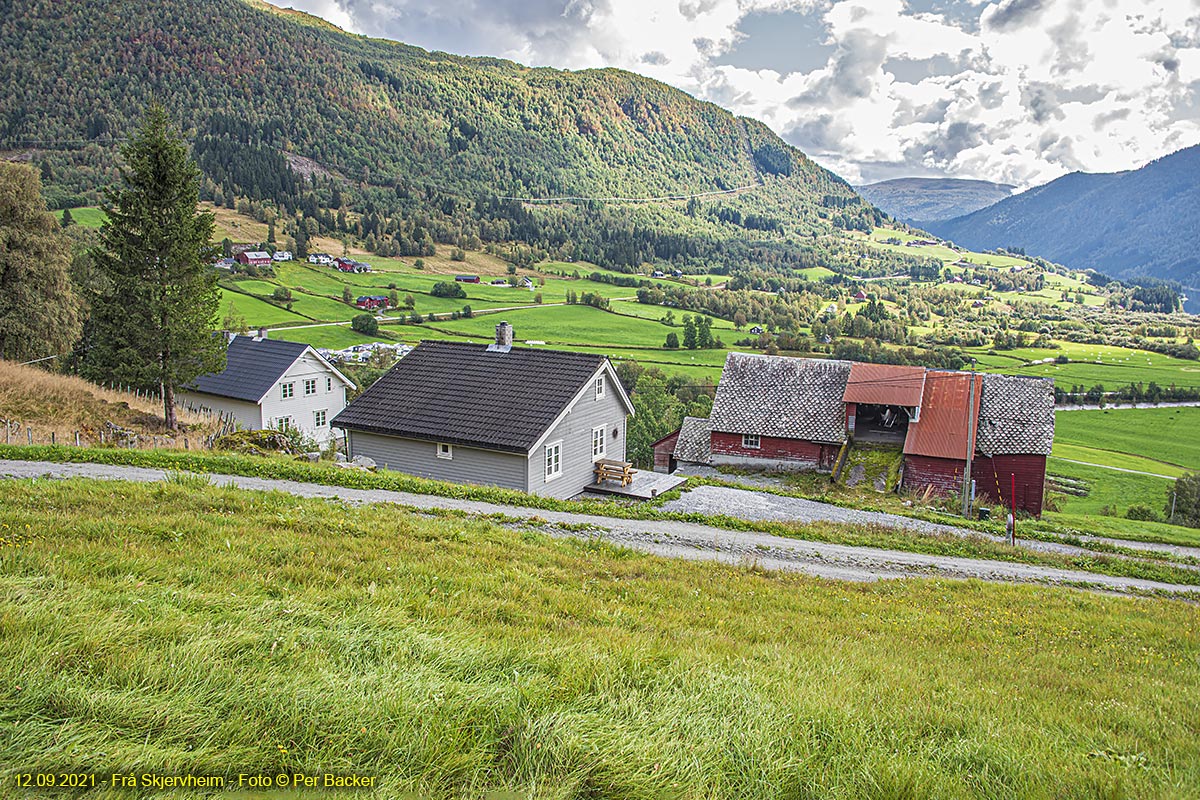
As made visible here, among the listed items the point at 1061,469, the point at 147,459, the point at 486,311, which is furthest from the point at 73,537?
the point at 486,311

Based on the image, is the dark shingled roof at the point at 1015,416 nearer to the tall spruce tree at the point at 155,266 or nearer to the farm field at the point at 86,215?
the tall spruce tree at the point at 155,266

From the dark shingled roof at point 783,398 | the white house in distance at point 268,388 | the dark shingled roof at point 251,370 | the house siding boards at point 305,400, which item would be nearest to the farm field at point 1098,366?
the dark shingled roof at point 783,398

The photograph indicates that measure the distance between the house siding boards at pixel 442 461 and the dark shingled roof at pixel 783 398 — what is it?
61.4 ft

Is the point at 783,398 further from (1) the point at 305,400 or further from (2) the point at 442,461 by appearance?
(1) the point at 305,400

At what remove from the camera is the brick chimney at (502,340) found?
28938 mm

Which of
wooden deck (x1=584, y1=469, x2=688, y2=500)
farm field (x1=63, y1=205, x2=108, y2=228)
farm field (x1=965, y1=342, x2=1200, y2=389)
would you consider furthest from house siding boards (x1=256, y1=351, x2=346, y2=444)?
farm field (x1=63, y1=205, x2=108, y2=228)

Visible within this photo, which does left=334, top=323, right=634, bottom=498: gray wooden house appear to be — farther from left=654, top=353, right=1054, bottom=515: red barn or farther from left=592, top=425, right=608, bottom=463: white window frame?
left=654, top=353, right=1054, bottom=515: red barn

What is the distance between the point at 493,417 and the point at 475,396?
165 cm

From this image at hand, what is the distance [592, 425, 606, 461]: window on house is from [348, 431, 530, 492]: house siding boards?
511cm

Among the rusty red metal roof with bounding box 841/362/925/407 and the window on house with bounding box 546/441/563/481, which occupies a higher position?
the rusty red metal roof with bounding box 841/362/925/407

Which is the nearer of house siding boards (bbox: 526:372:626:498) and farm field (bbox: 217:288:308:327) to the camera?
house siding boards (bbox: 526:372:626:498)

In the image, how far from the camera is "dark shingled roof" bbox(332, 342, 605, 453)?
82.2ft

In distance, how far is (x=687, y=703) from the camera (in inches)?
174

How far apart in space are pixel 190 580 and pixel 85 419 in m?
22.0
